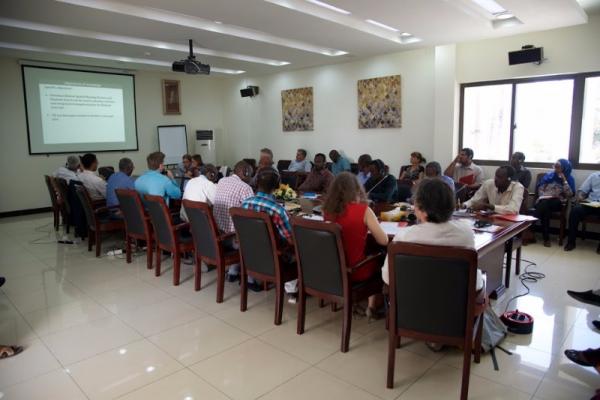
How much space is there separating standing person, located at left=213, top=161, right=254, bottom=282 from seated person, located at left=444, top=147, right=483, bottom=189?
13.0 ft

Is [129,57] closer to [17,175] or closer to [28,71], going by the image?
[28,71]

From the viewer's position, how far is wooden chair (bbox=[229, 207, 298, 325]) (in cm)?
301

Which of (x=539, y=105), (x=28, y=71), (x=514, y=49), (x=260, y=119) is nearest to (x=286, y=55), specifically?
(x=260, y=119)

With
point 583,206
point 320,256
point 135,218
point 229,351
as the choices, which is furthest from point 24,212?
point 583,206

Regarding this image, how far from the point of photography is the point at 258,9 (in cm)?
481

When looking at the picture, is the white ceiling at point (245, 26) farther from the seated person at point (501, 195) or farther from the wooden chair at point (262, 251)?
the wooden chair at point (262, 251)

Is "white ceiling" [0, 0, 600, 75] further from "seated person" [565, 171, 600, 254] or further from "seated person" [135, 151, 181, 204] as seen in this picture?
"seated person" [565, 171, 600, 254]

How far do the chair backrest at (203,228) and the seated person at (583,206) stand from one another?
442 cm

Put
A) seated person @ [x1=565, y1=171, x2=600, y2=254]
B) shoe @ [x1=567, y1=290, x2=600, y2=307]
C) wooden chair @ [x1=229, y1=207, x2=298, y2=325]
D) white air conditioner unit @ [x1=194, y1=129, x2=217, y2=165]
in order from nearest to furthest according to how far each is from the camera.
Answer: shoe @ [x1=567, y1=290, x2=600, y2=307], wooden chair @ [x1=229, y1=207, x2=298, y2=325], seated person @ [x1=565, y1=171, x2=600, y2=254], white air conditioner unit @ [x1=194, y1=129, x2=217, y2=165]

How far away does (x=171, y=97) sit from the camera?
1009 centimetres

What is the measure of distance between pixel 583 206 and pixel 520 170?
3.29ft

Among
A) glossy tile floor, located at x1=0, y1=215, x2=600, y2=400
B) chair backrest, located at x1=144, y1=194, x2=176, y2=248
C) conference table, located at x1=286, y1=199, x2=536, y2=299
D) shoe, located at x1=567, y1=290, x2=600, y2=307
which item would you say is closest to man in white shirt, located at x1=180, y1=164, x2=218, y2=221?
chair backrest, located at x1=144, y1=194, x2=176, y2=248

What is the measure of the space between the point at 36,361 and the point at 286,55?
20.7 feet

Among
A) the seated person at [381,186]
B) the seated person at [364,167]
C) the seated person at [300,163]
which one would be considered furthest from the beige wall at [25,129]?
the seated person at [381,186]
